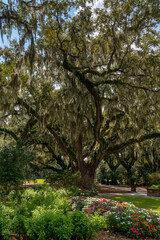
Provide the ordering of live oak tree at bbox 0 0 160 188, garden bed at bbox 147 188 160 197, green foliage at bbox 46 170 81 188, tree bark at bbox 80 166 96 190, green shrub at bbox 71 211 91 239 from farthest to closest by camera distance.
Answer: garden bed at bbox 147 188 160 197 < tree bark at bbox 80 166 96 190 < green foliage at bbox 46 170 81 188 < live oak tree at bbox 0 0 160 188 < green shrub at bbox 71 211 91 239

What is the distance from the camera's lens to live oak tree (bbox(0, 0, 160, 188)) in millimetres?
8070

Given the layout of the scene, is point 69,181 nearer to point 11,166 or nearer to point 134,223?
point 11,166

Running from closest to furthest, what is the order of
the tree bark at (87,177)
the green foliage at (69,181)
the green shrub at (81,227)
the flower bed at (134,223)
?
the green shrub at (81,227) → the flower bed at (134,223) → the green foliage at (69,181) → the tree bark at (87,177)

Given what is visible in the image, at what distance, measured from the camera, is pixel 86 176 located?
13.1 m

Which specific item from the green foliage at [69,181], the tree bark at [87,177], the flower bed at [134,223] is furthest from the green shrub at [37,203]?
the tree bark at [87,177]

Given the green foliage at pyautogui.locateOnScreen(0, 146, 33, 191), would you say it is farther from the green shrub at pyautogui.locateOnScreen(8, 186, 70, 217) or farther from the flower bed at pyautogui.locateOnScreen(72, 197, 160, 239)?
the flower bed at pyautogui.locateOnScreen(72, 197, 160, 239)

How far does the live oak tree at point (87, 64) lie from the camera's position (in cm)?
807

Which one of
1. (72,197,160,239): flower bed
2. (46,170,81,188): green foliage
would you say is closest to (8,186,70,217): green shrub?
(72,197,160,239): flower bed

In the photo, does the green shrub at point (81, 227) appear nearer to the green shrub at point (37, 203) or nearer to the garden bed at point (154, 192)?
the green shrub at point (37, 203)

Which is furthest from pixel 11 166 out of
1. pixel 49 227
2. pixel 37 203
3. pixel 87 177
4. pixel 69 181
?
pixel 87 177

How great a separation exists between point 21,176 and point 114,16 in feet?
24.5

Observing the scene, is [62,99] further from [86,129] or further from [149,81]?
[149,81]

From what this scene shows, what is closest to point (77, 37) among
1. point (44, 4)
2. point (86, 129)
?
point (44, 4)

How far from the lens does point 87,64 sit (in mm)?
9219
